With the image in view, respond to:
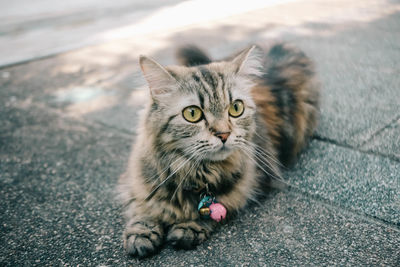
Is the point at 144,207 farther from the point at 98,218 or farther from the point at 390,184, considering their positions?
the point at 390,184

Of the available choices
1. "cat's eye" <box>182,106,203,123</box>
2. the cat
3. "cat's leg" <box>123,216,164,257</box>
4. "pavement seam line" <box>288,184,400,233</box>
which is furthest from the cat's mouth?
"pavement seam line" <box>288,184,400,233</box>

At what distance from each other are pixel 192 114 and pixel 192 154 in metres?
0.19

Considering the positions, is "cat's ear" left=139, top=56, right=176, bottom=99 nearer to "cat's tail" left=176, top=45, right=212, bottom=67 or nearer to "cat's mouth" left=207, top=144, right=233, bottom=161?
"cat's mouth" left=207, top=144, right=233, bottom=161

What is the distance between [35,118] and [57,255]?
5.81 ft

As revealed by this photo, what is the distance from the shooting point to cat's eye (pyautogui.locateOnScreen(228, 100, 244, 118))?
1.69m

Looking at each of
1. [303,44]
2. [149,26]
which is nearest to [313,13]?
[303,44]

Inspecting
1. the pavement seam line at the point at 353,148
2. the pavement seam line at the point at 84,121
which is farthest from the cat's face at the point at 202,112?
the pavement seam line at the point at 84,121

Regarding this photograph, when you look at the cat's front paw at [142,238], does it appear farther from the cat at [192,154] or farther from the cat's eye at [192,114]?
the cat's eye at [192,114]

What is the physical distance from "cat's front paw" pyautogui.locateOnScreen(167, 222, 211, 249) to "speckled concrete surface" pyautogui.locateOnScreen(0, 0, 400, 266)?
0.12 ft

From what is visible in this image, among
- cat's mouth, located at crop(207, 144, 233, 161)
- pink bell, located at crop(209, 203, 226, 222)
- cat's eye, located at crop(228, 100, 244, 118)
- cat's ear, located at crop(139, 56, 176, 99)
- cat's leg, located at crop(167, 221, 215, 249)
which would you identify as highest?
cat's ear, located at crop(139, 56, 176, 99)

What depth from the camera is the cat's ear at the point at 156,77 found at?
1.64 meters

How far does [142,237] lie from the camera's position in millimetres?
1628

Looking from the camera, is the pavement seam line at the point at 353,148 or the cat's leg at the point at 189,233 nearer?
the cat's leg at the point at 189,233

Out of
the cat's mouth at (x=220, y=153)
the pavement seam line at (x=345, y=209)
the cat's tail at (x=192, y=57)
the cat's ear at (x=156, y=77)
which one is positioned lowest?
the pavement seam line at (x=345, y=209)
